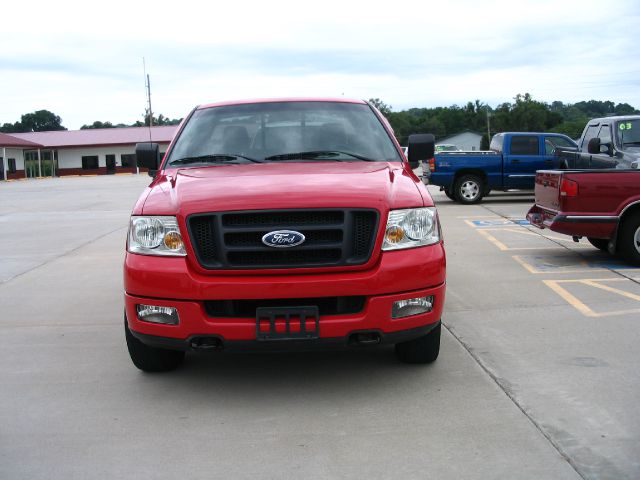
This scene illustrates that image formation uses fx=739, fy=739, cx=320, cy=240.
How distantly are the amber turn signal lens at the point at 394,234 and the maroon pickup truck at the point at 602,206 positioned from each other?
4.87 meters

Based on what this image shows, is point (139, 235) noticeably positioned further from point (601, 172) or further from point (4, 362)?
point (601, 172)

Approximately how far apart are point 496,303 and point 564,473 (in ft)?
12.2

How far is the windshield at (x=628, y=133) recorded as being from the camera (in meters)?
13.0

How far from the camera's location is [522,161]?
61.7ft

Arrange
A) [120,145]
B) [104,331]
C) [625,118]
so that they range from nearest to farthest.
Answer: [104,331] → [625,118] → [120,145]

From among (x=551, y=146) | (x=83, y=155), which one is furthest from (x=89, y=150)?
(x=551, y=146)

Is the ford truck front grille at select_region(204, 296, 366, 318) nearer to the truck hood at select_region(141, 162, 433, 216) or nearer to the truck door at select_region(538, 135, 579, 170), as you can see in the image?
the truck hood at select_region(141, 162, 433, 216)

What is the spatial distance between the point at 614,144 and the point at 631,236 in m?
4.94

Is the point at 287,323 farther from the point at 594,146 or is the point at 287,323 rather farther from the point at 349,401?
the point at 594,146

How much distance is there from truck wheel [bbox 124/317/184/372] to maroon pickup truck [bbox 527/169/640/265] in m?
5.42

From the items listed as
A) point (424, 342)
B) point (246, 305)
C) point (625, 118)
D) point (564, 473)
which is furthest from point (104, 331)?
point (625, 118)

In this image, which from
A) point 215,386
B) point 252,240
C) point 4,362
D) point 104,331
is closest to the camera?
point 252,240

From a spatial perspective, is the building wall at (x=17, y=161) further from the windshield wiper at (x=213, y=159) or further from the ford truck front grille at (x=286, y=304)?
the ford truck front grille at (x=286, y=304)

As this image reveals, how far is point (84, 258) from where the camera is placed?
1078 centimetres
